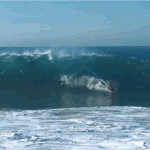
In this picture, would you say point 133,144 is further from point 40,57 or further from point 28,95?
point 40,57

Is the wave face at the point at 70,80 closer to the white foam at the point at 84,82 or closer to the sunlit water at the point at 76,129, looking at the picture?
the white foam at the point at 84,82

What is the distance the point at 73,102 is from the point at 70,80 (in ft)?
12.7

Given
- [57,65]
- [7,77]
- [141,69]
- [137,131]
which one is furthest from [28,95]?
[141,69]

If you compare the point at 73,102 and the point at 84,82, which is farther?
the point at 84,82

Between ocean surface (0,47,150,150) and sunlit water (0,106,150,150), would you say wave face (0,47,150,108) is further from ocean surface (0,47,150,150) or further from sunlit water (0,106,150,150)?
sunlit water (0,106,150,150)

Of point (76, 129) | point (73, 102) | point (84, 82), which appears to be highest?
point (84, 82)

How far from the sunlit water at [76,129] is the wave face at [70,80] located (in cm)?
134

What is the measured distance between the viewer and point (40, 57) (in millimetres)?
16781

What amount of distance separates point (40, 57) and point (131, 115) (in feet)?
35.4

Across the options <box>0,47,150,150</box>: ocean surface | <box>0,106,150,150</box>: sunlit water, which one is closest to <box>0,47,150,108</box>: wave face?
<box>0,47,150,150</box>: ocean surface

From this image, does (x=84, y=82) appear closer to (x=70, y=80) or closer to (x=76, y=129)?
(x=70, y=80)

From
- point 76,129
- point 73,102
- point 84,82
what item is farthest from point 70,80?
point 76,129

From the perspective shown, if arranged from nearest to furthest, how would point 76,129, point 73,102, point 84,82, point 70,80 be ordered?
point 76,129, point 73,102, point 84,82, point 70,80

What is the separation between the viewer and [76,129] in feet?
19.2
